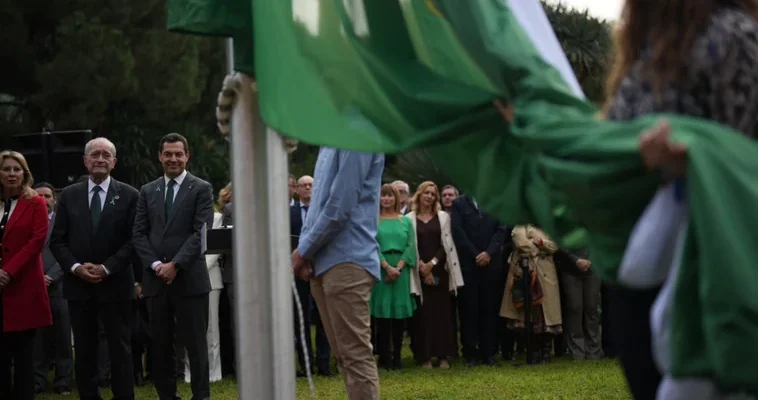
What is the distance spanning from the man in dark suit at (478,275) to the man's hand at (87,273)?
5836 mm

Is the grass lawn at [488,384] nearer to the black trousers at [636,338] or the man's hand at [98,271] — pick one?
the man's hand at [98,271]

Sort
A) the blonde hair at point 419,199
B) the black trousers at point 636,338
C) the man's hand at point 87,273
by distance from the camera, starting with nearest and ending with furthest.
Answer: the black trousers at point 636,338 → the man's hand at point 87,273 → the blonde hair at point 419,199

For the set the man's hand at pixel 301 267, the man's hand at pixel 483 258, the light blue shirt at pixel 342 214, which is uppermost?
the light blue shirt at pixel 342 214

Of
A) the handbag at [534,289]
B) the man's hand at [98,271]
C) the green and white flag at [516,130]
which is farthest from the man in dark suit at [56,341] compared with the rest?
the green and white flag at [516,130]

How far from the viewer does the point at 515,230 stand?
50.2ft

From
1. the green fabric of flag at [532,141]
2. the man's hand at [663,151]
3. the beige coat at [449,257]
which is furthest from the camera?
the beige coat at [449,257]

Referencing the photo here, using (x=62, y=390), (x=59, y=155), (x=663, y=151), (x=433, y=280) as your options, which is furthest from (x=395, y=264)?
(x=663, y=151)

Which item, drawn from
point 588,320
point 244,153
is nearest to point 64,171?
point 588,320

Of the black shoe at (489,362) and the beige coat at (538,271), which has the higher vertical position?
the beige coat at (538,271)

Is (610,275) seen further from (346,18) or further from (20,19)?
(20,19)

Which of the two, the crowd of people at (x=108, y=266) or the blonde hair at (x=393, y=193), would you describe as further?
the blonde hair at (x=393, y=193)

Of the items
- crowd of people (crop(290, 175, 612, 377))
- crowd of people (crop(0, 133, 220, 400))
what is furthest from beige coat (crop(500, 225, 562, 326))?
crowd of people (crop(0, 133, 220, 400))

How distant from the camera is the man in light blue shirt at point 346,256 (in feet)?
24.5

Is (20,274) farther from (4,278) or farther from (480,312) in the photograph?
(480,312)
